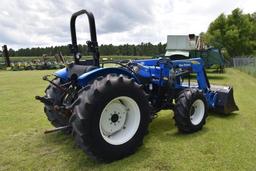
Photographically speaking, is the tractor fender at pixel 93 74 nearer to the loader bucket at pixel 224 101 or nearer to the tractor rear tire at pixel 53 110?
the tractor rear tire at pixel 53 110

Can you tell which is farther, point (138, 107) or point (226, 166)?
point (138, 107)

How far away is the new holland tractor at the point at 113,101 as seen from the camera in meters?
3.13

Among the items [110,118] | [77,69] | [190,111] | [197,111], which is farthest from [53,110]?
[197,111]

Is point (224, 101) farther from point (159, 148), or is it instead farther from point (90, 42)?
point (90, 42)

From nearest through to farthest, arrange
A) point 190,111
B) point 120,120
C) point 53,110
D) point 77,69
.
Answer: point 120,120 < point 77,69 < point 53,110 < point 190,111

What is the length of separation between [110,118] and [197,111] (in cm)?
208

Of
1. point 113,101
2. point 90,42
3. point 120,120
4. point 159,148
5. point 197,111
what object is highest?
point 90,42

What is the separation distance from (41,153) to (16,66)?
112 ft

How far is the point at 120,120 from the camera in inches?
146

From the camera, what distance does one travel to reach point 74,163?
347cm

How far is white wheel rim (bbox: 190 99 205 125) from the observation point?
4785mm

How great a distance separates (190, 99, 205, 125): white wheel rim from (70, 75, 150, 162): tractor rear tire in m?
1.43

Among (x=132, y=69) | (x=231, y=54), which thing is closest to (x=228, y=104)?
(x=132, y=69)

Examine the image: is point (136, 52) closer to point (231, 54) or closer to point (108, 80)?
point (231, 54)
